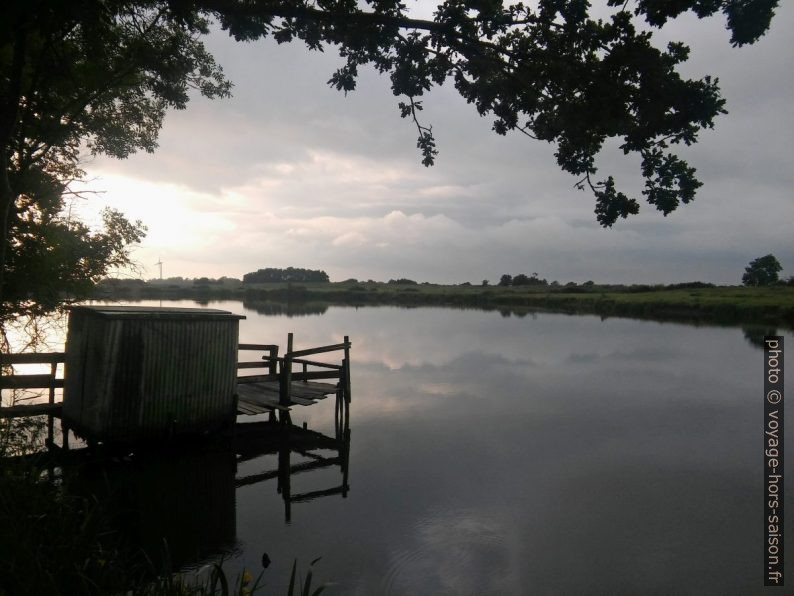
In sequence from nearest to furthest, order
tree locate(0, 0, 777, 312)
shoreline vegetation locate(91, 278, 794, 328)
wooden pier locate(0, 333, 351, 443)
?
tree locate(0, 0, 777, 312) → wooden pier locate(0, 333, 351, 443) → shoreline vegetation locate(91, 278, 794, 328)

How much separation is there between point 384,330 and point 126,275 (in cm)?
4860

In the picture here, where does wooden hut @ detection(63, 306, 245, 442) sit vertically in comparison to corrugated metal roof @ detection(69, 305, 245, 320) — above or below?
below

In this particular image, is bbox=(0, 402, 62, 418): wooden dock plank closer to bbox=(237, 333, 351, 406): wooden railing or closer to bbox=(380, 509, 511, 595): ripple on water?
bbox=(237, 333, 351, 406): wooden railing

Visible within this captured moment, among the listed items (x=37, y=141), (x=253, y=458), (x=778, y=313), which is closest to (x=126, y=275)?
(x=37, y=141)

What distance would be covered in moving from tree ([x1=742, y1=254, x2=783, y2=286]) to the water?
126950 mm

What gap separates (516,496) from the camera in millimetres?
14125

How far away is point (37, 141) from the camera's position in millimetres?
14531

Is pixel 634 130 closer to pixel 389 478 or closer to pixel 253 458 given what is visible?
pixel 389 478

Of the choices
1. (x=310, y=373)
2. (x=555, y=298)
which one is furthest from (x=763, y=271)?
(x=310, y=373)

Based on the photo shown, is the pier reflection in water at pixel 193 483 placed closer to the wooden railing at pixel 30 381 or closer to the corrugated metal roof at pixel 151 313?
the wooden railing at pixel 30 381

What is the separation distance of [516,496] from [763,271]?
154057mm

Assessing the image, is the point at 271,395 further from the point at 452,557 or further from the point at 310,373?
the point at 452,557

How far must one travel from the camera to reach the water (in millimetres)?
10094

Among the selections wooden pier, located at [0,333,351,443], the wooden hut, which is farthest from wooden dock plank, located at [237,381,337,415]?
the wooden hut
